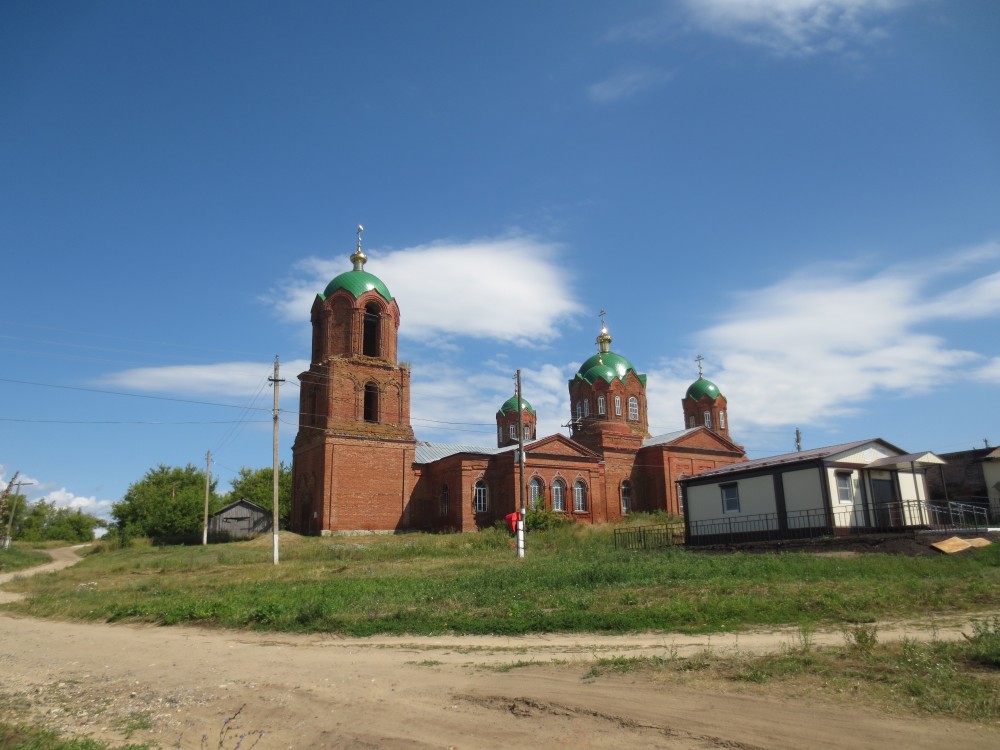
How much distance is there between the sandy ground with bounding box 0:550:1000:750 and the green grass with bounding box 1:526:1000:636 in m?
0.91

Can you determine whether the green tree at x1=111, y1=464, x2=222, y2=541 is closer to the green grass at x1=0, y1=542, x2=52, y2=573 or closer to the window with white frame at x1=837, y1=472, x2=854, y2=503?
the green grass at x1=0, y1=542, x2=52, y2=573

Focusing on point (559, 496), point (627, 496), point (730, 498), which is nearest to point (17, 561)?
point (559, 496)

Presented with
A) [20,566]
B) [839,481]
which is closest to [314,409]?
[20,566]

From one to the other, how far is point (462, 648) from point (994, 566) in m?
12.3

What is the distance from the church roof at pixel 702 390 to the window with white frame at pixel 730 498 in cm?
3011

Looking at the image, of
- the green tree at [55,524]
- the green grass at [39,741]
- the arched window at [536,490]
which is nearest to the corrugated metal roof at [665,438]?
the arched window at [536,490]

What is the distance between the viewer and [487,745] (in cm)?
632

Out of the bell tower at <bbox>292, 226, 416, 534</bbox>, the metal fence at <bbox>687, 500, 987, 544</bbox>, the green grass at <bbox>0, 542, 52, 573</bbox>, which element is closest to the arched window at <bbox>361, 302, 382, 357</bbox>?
the bell tower at <bbox>292, 226, 416, 534</bbox>

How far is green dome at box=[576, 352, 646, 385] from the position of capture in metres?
49.7

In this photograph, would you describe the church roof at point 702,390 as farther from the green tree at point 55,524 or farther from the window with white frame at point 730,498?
the green tree at point 55,524

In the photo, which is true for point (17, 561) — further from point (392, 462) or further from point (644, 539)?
point (644, 539)

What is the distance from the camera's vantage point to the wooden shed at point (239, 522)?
153ft

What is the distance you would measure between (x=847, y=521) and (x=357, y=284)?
29.1 meters

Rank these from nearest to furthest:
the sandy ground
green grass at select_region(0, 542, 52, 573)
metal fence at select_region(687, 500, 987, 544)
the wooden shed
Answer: the sandy ground < metal fence at select_region(687, 500, 987, 544) < green grass at select_region(0, 542, 52, 573) < the wooden shed
